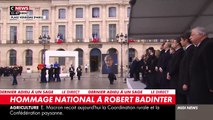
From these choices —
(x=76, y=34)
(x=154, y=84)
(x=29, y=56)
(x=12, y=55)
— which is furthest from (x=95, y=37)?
(x=154, y=84)

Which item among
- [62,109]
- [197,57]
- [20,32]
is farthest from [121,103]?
[20,32]

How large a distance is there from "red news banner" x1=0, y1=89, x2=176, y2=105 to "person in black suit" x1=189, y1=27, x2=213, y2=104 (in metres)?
0.75

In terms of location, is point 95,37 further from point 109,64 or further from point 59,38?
point 109,64

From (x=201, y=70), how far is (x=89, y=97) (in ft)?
5.30

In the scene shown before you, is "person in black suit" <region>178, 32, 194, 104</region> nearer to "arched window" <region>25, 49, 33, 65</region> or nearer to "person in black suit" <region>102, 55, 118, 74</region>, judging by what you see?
"person in black suit" <region>102, 55, 118, 74</region>

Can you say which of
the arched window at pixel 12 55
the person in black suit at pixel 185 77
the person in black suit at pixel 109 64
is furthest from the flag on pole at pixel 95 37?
the person in black suit at pixel 185 77

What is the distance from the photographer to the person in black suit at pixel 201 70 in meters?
4.52

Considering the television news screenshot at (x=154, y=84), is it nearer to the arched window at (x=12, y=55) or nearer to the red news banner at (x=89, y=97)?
the red news banner at (x=89, y=97)

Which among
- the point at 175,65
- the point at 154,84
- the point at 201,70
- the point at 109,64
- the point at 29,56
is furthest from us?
the point at 29,56

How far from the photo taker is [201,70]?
4668 mm

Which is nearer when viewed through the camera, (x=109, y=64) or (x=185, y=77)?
(x=185, y=77)

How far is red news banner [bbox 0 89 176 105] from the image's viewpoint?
12.7 ft

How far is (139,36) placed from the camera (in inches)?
477

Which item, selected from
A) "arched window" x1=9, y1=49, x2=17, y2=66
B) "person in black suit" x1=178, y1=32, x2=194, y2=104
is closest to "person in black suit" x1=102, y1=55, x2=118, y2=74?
"person in black suit" x1=178, y1=32, x2=194, y2=104
